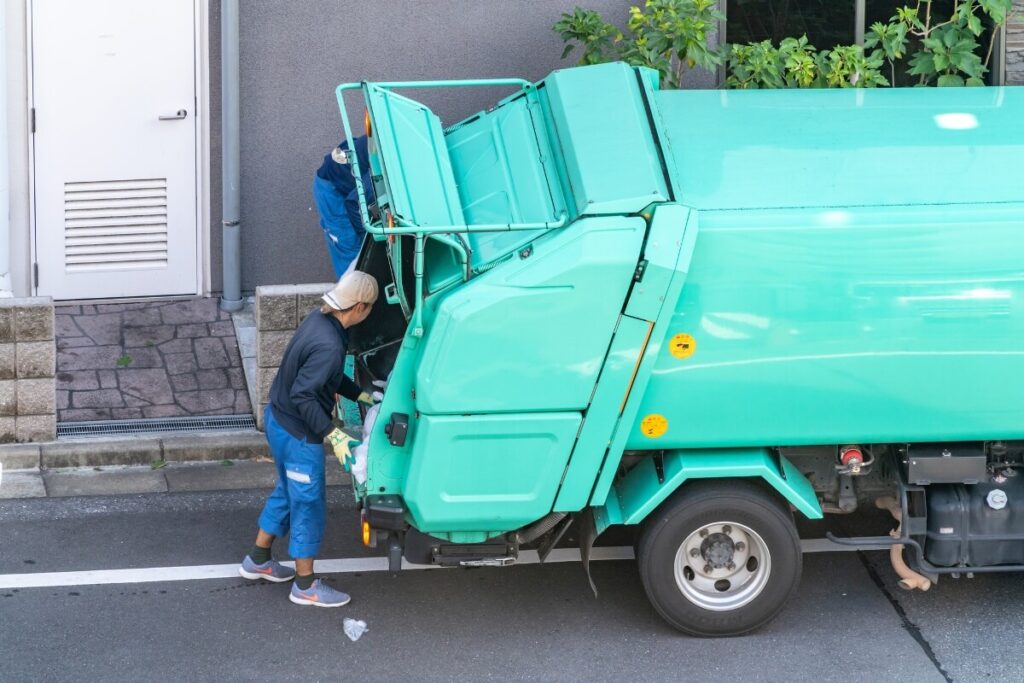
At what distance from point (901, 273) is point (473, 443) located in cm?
187

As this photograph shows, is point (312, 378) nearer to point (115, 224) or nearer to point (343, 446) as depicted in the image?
point (343, 446)

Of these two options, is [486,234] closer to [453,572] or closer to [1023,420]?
[453,572]

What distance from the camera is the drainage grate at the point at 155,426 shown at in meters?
8.16

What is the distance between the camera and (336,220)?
27.7 ft

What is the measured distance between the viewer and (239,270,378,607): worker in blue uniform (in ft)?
20.3

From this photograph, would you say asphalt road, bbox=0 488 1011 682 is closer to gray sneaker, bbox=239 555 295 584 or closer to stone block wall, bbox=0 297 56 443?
gray sneaker, bbox=239 555 295 584

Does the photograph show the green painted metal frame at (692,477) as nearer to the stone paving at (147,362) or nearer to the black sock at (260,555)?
the black sock at (260,555)

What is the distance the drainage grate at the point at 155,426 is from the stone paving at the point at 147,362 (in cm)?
7

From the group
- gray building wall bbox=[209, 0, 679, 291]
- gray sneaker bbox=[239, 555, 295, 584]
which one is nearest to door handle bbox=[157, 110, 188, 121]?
gray building wall bbox=[209, 0, 679, 291]

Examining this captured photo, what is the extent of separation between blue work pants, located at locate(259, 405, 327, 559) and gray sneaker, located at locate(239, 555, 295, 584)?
295 millimetres

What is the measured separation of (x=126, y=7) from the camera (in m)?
9.28

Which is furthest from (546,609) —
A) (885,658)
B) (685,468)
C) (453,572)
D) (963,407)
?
(963,407)

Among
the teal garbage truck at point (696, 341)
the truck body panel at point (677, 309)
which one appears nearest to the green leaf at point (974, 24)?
the teal garbage truck at point (696, 341)

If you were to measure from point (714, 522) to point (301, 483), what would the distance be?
6.01 feet
